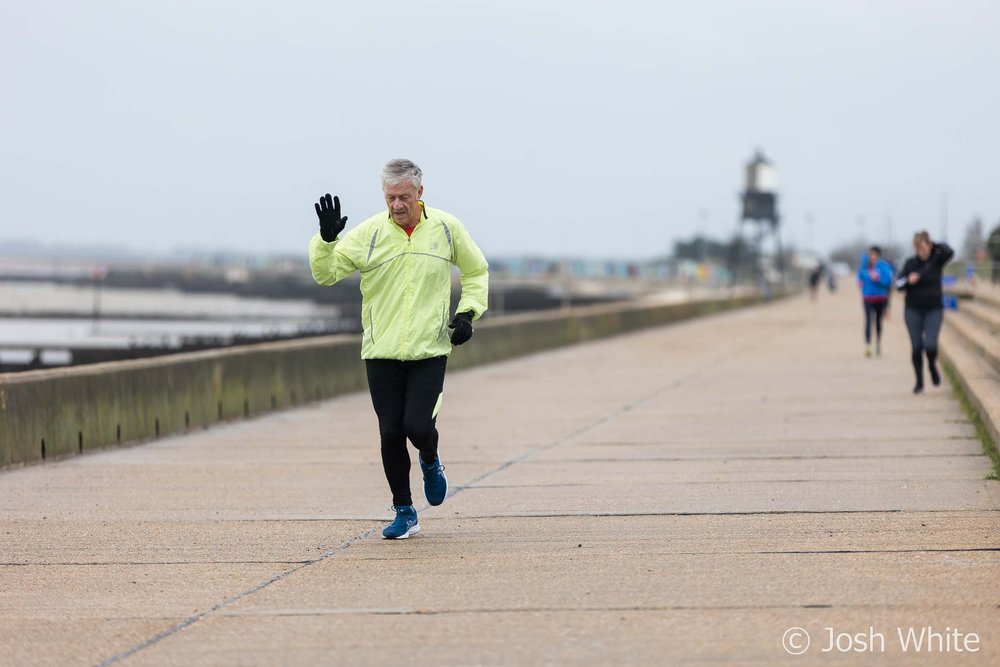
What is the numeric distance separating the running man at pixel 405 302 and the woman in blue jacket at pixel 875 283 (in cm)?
1724

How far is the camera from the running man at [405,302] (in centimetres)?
852

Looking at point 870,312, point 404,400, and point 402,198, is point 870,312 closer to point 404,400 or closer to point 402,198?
point 404,400

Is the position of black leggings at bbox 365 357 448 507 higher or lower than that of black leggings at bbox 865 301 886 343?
higher

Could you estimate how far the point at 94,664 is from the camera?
242 inches

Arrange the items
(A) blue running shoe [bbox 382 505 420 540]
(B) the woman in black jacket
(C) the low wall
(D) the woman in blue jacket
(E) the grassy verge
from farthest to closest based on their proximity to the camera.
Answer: (D) the woman in blue jacket
(B) the woman in black jacket
(C) the low wall
(E) the grassy verge
(A) blue running shoe [bbox 382 505 420 540]

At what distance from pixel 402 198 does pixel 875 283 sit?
1801cm

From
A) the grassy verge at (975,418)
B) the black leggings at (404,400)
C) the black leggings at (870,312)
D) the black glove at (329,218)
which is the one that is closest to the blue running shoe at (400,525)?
the black leggings at (404,400)

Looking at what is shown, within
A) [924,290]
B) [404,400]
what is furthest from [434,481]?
[924,290]

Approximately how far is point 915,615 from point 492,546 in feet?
8.73

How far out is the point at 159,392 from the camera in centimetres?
1542

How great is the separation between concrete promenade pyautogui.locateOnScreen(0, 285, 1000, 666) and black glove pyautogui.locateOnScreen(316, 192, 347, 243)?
1.67 m

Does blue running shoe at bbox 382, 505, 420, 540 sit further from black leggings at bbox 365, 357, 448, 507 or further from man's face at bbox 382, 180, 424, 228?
man's face at bbox 382, 180, 424, 228

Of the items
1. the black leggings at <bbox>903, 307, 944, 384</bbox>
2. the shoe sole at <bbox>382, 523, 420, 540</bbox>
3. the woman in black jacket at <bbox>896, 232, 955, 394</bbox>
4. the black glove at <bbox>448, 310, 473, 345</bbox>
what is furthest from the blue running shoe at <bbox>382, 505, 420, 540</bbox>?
the black leggings at <bbox>903, 307, 944, 384</bbox>

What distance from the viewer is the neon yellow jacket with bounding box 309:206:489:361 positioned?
8.54m
